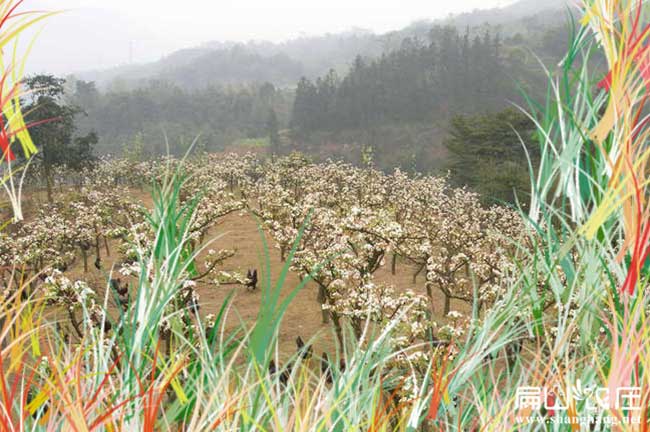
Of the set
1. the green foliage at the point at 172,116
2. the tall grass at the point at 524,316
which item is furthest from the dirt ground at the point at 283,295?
the green foliage at the point at 172,116

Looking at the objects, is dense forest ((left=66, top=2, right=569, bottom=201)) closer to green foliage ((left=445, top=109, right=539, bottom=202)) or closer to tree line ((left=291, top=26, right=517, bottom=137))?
tree line ((left=291, top=26, right=517, bottom=137))

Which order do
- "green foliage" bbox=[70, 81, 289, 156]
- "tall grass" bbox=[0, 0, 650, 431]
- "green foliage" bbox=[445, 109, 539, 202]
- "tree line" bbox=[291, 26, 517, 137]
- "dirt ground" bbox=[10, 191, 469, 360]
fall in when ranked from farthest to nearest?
"green foliage" bbox=[70, 81, 289, 156]
"tree line" bbox=[291, 26, 517, 137]
"green foliage" bbox=[445, 109, 539, 202]
"dirt ground" bbox=[10, 191, 469, 360]
"tall grass" bbox=[0, 0, 650, 431]

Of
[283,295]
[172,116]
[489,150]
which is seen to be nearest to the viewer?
[283,295]

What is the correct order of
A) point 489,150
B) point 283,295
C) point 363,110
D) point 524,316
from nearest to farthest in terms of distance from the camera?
point 524,316, point 283,295, point 489,150, point 363,110

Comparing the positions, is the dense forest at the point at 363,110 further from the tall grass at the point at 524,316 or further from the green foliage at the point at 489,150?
the tall grass at the point at 524,316

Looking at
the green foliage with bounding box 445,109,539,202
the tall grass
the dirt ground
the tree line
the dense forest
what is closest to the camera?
the tall grass

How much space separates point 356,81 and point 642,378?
68.9 meters

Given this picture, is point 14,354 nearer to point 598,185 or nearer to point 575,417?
point 575,417

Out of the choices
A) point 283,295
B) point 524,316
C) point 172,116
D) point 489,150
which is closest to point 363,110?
point 172,116

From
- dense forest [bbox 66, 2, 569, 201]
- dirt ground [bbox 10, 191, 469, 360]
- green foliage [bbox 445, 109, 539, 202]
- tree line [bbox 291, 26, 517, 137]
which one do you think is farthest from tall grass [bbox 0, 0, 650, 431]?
tree line [bbox 291, 26, 517, 137]

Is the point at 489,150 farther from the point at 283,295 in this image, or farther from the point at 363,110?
the point at 363,110

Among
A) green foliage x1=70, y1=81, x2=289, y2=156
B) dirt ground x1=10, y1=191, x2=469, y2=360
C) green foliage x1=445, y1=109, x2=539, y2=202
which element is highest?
green foliage x1=70, y1=81, x2=289, y2=156

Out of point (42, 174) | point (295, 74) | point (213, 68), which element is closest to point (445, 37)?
point (42, 174)

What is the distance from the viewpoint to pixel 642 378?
124cm
